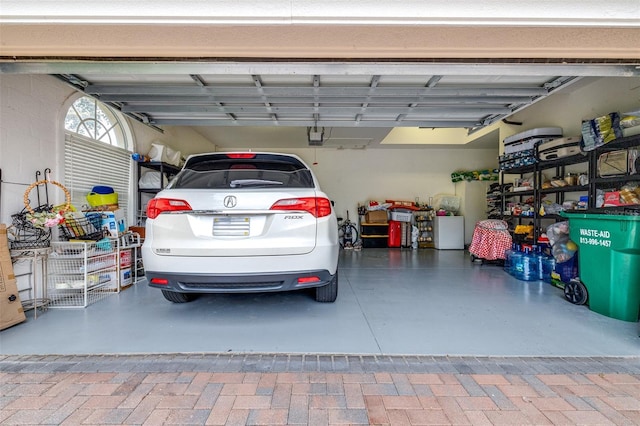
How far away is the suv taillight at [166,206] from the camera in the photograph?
2311 millimetres

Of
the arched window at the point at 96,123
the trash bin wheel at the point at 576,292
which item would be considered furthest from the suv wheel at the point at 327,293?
the arched window at the point at 96,123

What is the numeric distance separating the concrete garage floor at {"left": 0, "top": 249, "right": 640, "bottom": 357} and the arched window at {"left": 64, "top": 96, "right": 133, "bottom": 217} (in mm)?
1639

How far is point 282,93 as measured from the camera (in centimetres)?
358

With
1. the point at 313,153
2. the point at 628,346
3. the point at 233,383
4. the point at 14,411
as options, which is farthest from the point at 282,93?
the point at 313,153

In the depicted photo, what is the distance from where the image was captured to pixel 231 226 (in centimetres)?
231

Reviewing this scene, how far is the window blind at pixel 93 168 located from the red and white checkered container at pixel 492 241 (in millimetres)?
6377

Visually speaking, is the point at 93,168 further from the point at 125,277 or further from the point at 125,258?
the point at 125,277

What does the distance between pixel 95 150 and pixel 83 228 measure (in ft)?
4.14

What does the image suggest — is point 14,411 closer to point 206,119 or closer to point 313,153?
point 206,119

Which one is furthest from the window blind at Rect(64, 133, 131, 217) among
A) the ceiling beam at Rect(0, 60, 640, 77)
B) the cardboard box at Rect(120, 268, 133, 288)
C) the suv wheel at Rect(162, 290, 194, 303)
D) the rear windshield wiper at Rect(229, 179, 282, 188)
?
the rear windshield wiper at Rect(229, 179, 282, 188)

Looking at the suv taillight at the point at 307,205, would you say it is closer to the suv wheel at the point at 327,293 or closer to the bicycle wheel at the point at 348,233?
the suv wheel at the point at 327,293

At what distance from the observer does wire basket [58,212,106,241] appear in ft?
11.3

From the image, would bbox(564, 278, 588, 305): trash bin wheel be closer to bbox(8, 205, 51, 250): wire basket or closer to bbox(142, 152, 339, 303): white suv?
bbox(142, 152, 339, 303): white suv

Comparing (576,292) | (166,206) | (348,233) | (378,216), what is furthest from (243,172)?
(378,216)
